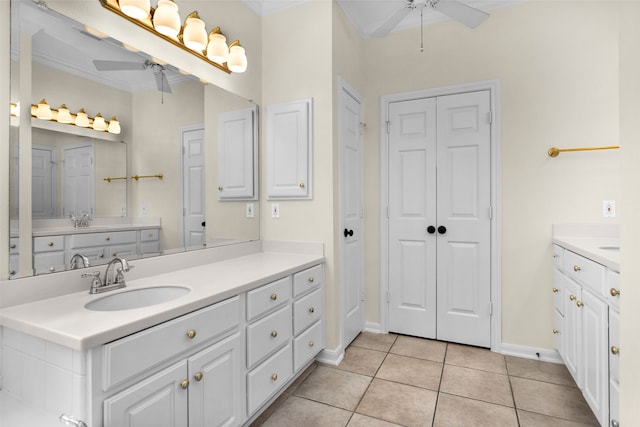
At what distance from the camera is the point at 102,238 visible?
1626mm

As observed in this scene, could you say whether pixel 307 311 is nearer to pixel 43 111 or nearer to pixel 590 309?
pixel 590 309

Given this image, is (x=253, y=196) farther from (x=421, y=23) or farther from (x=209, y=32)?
(x=421, y=23)

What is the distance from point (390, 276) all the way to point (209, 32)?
2385 mm

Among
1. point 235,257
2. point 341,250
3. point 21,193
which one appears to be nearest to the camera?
point 21,193

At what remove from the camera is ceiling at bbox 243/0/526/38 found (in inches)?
100

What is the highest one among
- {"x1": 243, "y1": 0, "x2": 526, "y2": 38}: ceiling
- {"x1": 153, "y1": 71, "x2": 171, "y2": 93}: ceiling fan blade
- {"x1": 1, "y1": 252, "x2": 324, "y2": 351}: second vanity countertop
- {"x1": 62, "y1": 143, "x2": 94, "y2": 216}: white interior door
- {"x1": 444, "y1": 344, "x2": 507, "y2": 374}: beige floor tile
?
{"x1": 243, "y1": 0, "x2": 526, "y2": 38}: ceiling

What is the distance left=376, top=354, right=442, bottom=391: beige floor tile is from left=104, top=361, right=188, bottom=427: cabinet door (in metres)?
1.46

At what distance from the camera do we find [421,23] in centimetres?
281

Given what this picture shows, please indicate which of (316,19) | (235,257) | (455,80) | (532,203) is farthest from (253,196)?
(532,203)

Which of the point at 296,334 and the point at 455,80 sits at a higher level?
the point at 455,80

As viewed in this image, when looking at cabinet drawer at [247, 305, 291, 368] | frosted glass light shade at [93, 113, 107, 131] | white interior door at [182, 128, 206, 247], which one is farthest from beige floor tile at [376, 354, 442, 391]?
frosted glass light shade at [93, 113, 107, 131]

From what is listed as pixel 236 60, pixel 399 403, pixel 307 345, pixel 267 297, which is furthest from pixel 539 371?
pixel 236 60

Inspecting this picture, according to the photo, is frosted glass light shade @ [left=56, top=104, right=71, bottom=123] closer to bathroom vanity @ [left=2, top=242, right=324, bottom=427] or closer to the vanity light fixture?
the vanity light fixture

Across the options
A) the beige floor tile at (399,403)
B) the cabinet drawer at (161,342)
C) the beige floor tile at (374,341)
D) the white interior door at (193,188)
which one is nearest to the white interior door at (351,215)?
the beige floor tile at (374,341)
